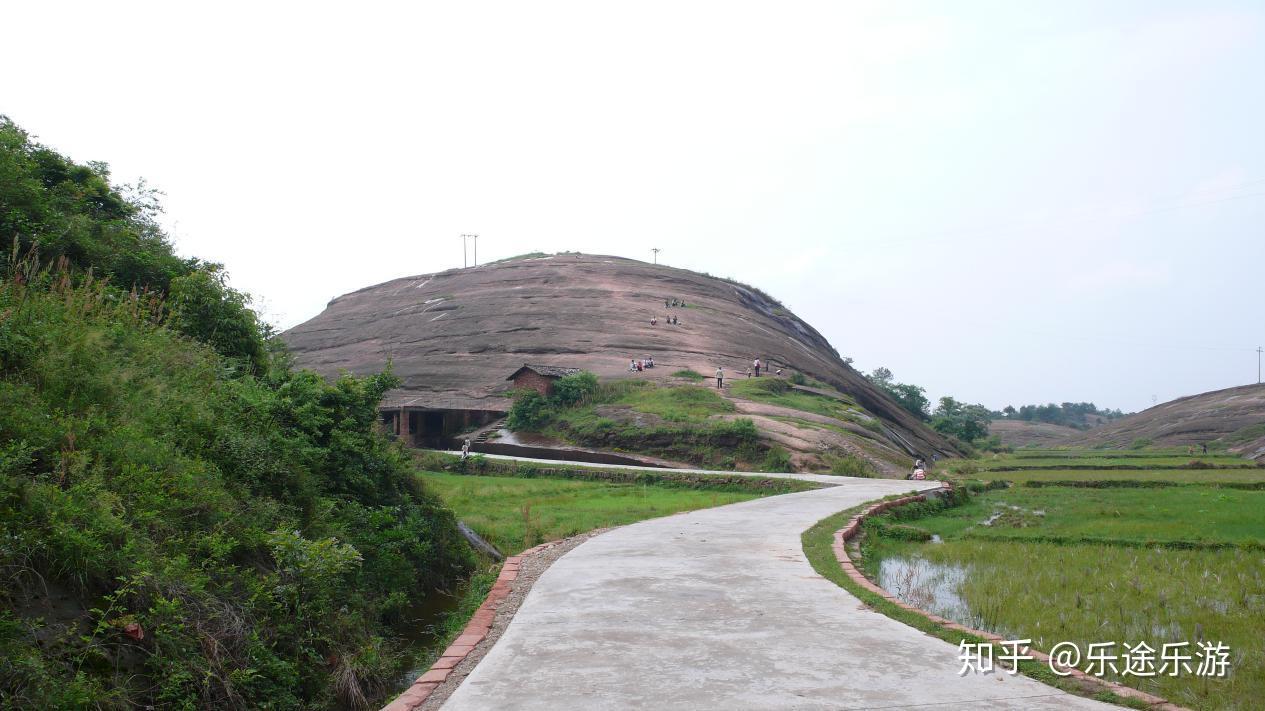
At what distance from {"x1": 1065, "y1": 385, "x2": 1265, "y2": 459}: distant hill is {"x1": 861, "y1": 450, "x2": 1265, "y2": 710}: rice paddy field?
50.3 metres

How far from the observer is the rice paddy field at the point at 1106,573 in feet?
22.7

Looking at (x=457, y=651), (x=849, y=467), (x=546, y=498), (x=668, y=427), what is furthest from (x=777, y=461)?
(x=457, y=651)

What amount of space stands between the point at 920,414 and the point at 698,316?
26.1 metres

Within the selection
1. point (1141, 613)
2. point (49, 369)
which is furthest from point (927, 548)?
point (49, 369)

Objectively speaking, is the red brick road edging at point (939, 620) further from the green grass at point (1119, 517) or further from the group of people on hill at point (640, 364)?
the group of people on hill at point (640, 364)

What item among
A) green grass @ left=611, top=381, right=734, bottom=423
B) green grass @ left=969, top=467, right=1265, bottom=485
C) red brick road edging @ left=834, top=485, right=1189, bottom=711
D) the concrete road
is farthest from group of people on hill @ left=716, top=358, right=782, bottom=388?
the concrete road

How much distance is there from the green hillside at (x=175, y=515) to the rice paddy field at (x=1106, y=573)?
596 centimetres

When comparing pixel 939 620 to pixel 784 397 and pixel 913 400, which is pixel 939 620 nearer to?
pixel 784 397

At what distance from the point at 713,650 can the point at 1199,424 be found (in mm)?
81174

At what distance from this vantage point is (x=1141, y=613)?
26.1 ft

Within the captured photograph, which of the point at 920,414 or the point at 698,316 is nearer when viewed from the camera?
the point at 698,316

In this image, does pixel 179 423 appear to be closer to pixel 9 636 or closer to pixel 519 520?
pixel 9 636

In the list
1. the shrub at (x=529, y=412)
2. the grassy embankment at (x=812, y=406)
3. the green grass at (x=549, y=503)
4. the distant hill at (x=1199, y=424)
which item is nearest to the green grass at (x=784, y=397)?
the grassy embankment at (x=812, y=406)

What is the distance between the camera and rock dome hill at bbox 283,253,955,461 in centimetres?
4772
